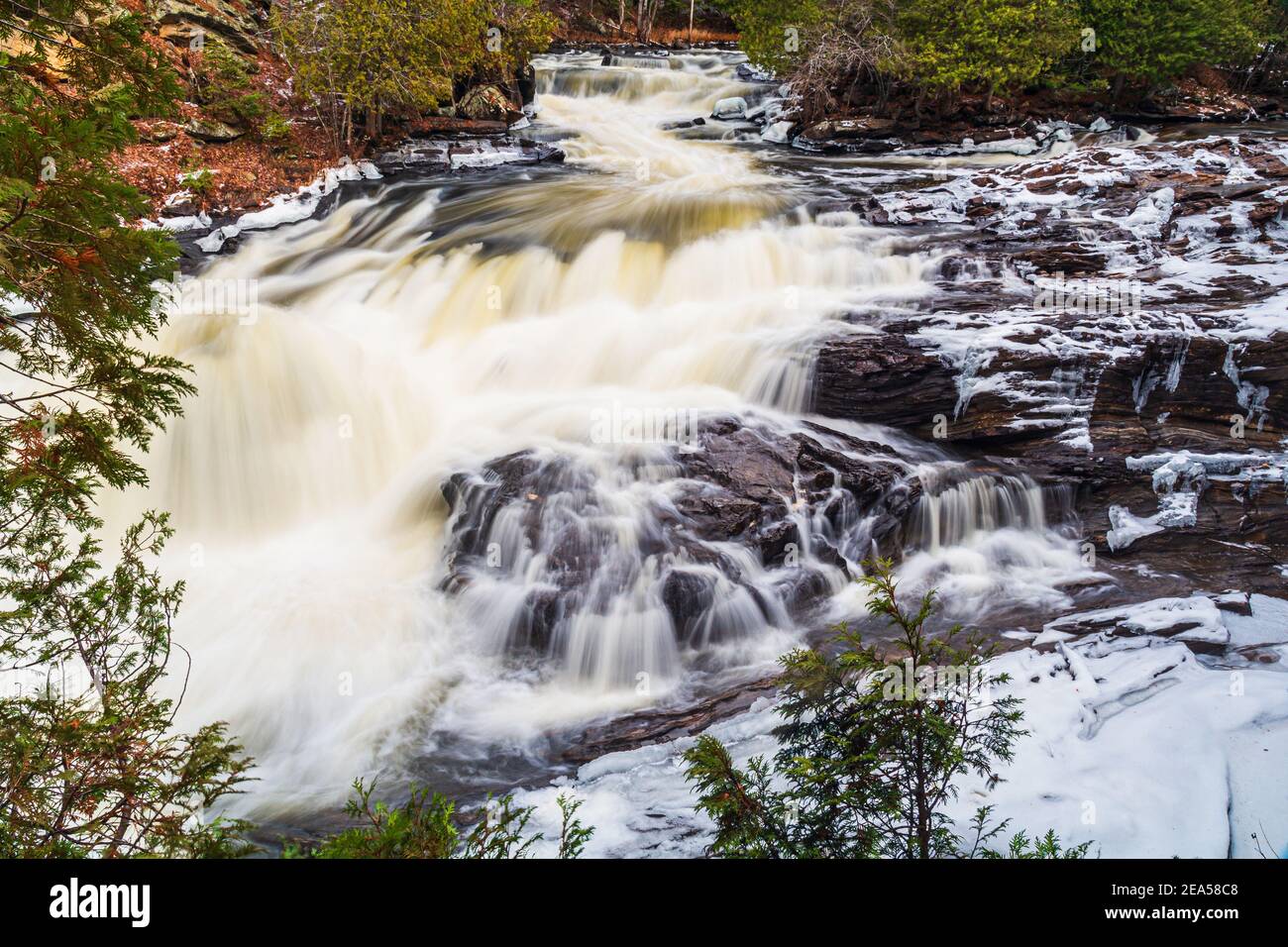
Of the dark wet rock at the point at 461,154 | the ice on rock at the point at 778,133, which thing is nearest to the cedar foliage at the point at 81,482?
the dark wet rock at the point at 461,154

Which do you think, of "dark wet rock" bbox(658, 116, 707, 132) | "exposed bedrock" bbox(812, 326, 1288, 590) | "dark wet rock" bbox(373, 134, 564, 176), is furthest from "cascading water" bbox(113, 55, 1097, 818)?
"dark wet rock" bbox(658, 116, 707, 132)

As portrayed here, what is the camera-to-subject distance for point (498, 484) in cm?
796

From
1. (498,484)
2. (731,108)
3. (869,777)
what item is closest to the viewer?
(869,777)

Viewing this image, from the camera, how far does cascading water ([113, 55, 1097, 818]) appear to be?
6473 mm

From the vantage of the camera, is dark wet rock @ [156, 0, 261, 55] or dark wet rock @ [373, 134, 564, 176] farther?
dark wet rock @ [373, 134, 564, 176]

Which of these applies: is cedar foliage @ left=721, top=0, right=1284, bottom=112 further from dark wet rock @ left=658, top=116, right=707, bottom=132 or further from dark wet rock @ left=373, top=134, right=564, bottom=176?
dark wet rock @ left=373, top=134, right=564, bottom=176

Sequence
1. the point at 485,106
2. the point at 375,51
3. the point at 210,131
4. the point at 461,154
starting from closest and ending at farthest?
the point at 210,131 < the point at 375,51 < the point at 461,154 < the point at 485,106

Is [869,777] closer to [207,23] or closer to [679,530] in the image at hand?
[679,530]

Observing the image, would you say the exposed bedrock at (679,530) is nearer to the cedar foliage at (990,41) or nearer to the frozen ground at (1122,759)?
the frozen ground at (1122,759)

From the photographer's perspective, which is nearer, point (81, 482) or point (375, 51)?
point (81, 482)

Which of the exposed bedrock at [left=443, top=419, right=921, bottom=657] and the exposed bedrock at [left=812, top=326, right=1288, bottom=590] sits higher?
the exposed bedrock at [left=812, top=326, right=1288, bottom=590]

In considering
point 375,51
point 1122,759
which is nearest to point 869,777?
point 1122,759

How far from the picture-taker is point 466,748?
5824 mm

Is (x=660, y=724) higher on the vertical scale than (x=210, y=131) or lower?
lower
